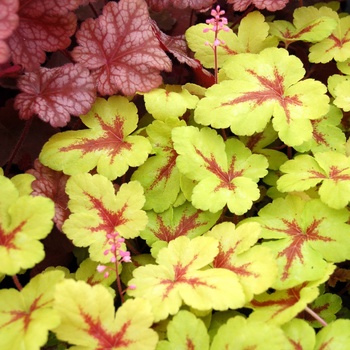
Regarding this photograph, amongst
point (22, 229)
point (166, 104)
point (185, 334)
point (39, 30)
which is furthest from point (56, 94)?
point (185, 334)

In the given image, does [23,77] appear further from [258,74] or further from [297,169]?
[297,169]

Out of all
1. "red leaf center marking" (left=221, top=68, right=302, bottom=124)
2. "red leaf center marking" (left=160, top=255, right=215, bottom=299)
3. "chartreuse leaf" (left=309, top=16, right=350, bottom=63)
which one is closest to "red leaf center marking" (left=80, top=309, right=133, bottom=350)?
"red leaf center marking" (left=160, top=255, right=215, bottom=299)

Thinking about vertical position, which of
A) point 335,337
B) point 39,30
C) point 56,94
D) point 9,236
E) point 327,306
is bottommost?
point 327,306

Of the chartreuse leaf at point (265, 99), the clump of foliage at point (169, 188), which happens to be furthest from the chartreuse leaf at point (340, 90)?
the chartreuse leaf at point (265, 99)

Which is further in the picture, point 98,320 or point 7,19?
point 7,19

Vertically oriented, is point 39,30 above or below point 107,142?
above

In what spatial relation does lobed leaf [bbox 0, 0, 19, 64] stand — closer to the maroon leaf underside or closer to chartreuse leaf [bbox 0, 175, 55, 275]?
the maroon leaf underside

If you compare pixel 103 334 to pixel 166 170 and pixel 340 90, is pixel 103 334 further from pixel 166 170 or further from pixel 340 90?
pixel 340 90
